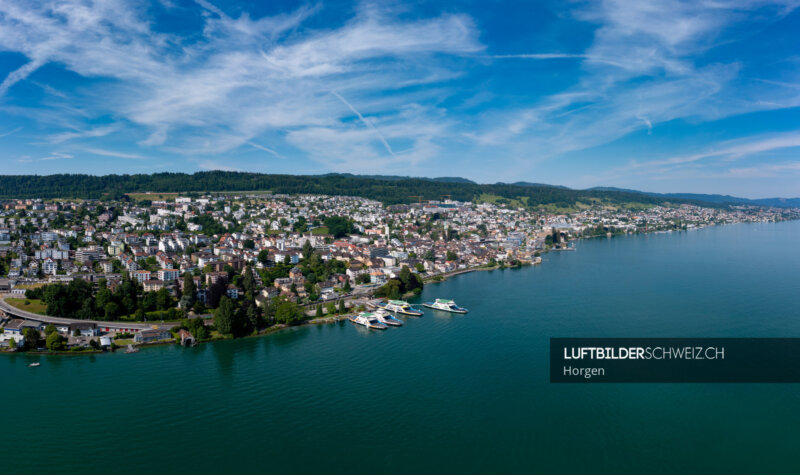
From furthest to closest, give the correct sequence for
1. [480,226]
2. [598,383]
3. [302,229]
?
[480,226] < [302,229] < [598,383]

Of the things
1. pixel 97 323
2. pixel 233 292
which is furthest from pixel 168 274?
pixel 97 323

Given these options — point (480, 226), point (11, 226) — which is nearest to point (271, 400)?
point (11, 226)

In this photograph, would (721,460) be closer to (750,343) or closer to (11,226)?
(750,343)

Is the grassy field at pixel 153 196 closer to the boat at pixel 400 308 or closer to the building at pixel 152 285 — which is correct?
the building at pixel 152 285

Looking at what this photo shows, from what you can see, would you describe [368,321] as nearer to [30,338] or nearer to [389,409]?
[389,409]

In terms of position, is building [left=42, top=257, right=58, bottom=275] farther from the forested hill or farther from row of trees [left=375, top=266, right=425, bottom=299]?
the forested hill

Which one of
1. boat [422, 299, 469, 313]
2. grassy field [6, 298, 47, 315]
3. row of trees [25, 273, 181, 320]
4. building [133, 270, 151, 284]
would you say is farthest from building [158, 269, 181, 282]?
Answer: boat [422, 299, 469, 313]

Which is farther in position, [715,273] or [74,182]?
[74,182]
